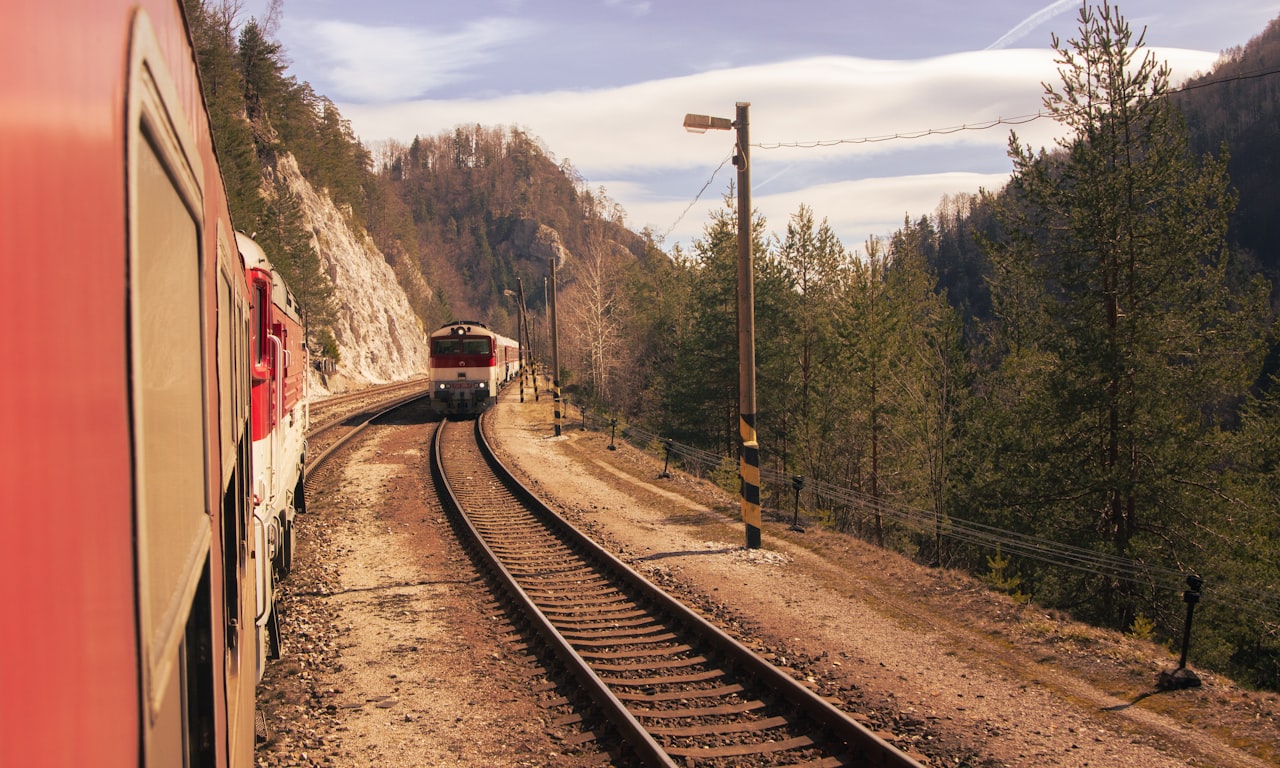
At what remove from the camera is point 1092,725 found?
6.24 meters

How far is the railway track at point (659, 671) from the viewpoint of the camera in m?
5.75

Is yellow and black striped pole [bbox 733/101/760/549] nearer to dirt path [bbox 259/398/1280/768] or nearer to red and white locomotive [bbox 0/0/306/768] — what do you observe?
dirt path [bbox 259/398/1280/768]

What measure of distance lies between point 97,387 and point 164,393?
0.54m

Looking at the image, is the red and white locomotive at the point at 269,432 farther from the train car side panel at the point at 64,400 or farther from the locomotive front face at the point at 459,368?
the locomotive front face at the point at 459,368

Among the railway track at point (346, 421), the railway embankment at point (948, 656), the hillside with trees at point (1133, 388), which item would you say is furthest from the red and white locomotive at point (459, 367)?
the railway embankment at point (948, 656)

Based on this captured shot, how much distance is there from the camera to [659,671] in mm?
7348

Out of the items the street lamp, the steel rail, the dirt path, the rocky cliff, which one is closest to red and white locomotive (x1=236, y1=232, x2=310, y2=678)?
the dirt path

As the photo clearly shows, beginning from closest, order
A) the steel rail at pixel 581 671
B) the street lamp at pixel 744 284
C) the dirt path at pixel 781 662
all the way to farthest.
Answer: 1. the steel rail at pixel 581 671
2. the dirt path at pixel 781 662
3. the street lamp at pixel 744 284

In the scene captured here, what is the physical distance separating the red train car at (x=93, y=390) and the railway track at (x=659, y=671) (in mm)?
4555

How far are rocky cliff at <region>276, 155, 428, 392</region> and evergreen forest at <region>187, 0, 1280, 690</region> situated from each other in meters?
3.96

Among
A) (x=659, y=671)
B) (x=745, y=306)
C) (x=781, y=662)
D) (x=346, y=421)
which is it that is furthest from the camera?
(x=346, y=421)

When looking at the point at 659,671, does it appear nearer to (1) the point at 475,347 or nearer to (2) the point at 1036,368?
(2) the point at 1036,368

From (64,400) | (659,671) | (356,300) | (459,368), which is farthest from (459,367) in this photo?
(356,300)

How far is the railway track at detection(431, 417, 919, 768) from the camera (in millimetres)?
5754
